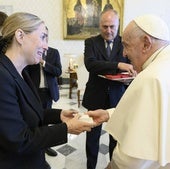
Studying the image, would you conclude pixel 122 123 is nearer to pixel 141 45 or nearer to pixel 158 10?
pixel 141 45

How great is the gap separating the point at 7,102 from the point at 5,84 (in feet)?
0.29

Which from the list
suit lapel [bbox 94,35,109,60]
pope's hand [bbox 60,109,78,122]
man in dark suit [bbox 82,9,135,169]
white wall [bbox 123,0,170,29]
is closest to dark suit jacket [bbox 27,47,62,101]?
man in dark suit [bbox 82,9,135,169]

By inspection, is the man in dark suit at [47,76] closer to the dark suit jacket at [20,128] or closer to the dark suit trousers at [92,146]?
the dark suit trousers at [92,146]

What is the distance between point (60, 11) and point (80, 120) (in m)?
5.64

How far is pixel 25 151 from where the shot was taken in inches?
44.7

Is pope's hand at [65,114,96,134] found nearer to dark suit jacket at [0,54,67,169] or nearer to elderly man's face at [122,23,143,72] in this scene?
dark suit jacket at [0,54,67,169]

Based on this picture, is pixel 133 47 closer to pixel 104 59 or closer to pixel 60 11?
pixel 104 59

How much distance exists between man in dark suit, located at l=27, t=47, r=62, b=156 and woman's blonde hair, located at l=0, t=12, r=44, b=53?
1.29 metres

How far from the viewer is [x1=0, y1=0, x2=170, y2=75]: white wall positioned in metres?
6.39

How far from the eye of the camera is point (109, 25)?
84.1 inches

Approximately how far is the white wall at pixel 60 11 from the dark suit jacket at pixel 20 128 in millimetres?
5519

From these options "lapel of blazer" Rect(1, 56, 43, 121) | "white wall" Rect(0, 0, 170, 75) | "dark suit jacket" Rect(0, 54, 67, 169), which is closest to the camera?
"dark suit jacket" Rect(0, 54, 67, 169)

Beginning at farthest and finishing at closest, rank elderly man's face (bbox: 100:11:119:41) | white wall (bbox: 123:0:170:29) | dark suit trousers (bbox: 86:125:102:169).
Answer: white wall (bbox: 123:0:170:29), dark suit trousers (bbox: 86:125:102:169), elderly man's face (bbox: 100:11:119:41)

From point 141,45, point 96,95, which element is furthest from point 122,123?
point 96,95
